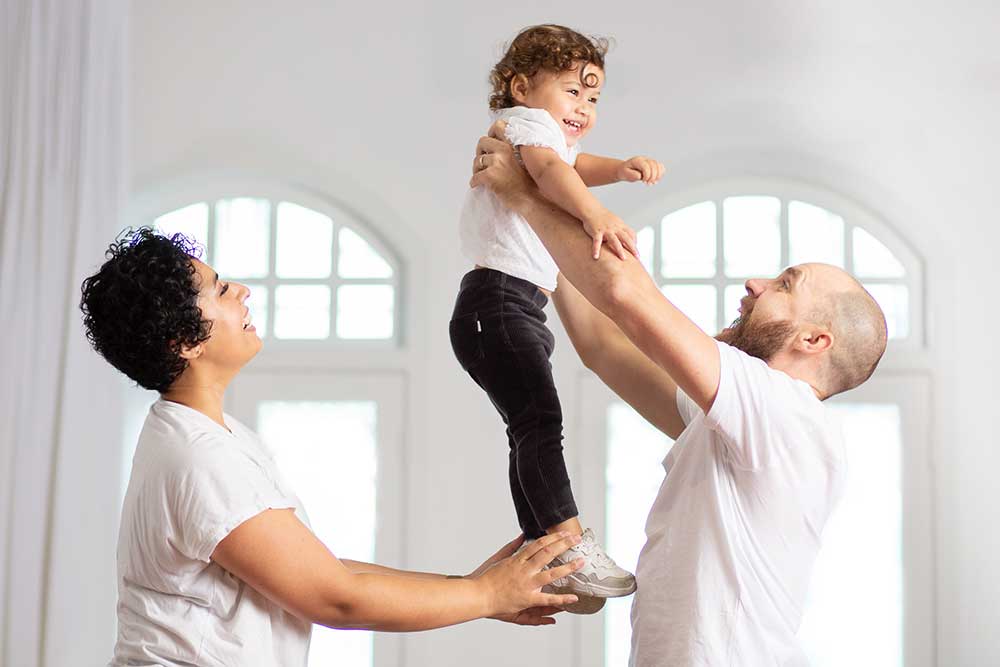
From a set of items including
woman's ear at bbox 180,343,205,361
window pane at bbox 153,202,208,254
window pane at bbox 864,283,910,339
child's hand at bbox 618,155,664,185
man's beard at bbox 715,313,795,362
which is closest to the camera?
woman's ear at bbox 180,343,205,361

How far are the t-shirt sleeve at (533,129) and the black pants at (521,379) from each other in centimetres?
Result: 27

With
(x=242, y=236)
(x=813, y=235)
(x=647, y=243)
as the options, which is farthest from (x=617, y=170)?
(x=242, y=236)

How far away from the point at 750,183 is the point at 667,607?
249cm

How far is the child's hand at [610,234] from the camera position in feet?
5.27

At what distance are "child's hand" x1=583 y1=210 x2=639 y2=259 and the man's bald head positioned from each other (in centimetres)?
46


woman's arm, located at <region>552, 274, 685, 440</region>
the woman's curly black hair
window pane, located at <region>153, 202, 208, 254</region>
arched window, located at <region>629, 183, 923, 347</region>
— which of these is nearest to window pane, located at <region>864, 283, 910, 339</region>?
arched window, located at <region>629, 183, 923, 347</region>

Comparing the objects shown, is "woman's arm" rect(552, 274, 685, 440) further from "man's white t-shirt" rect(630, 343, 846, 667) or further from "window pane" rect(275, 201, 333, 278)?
"window pane" rect(275, 201, 333, 278)

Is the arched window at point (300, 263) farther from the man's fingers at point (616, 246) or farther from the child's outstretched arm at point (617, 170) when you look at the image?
the man's fingers at point (616, 246)

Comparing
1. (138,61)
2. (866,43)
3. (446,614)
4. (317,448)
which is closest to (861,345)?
(446,614)

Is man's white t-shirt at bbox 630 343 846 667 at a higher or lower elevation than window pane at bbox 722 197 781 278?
lower

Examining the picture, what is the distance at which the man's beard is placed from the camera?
187 cm

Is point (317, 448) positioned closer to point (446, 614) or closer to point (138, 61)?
point (138, 61)

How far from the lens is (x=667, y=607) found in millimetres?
1739

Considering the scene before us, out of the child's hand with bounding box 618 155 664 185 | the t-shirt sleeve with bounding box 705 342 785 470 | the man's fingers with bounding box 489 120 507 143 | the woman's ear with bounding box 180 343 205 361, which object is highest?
the man's fingers with bounding box 489 120 507 143
